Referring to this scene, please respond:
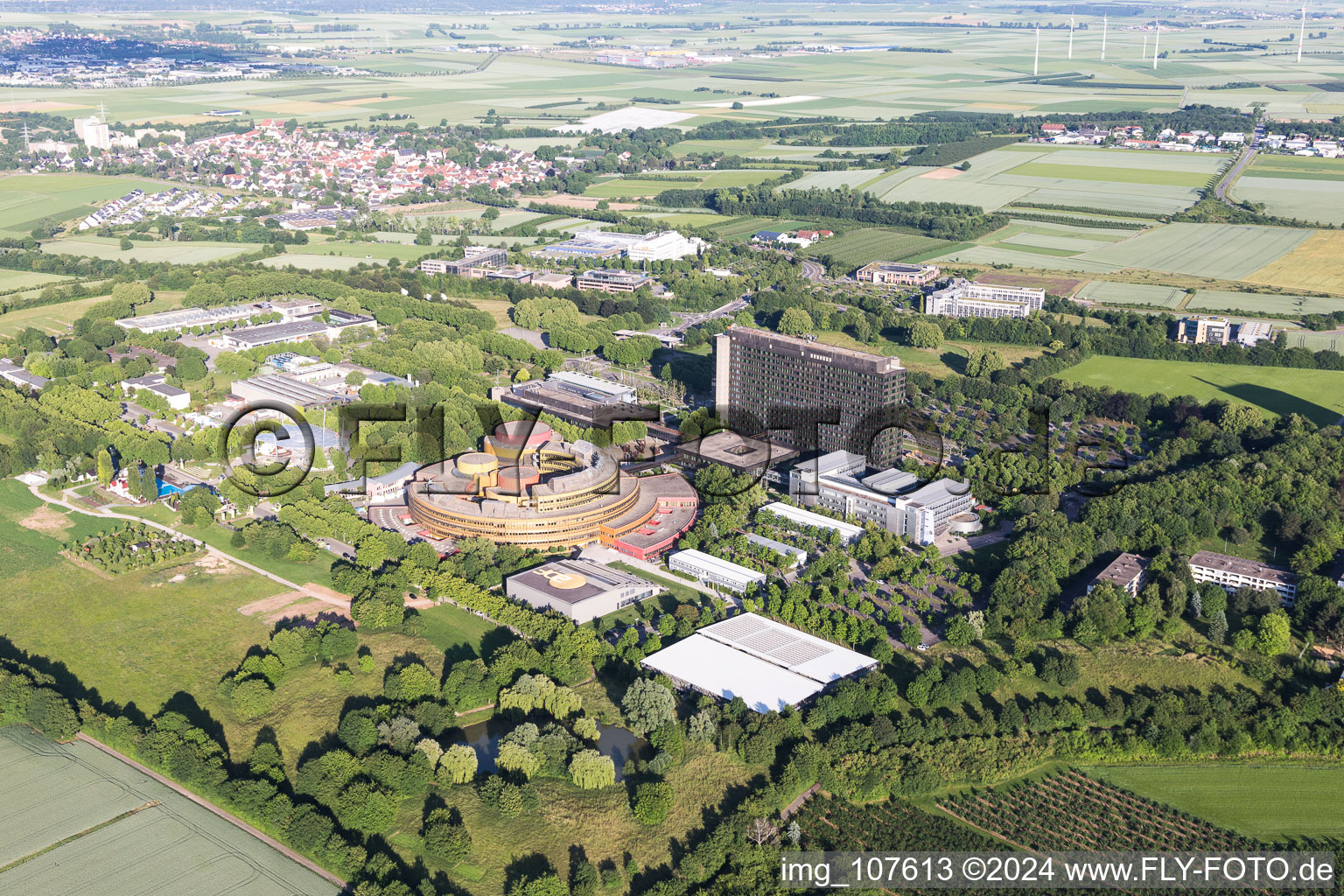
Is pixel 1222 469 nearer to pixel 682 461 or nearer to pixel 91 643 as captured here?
pixel 682 461

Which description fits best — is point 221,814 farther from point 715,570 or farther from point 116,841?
point 715,570

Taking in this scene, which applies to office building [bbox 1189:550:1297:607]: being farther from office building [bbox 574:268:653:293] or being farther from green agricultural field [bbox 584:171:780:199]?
green agricultural field [bbox 584:171:780:199]

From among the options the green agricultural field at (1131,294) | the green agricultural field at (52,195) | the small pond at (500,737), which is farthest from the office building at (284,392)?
the green agricultural field at (52,195)

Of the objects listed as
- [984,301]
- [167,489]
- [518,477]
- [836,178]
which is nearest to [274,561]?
[167,489]

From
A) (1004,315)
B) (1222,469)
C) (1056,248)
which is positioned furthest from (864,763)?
(1056,248)

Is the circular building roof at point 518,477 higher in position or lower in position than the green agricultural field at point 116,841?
higher

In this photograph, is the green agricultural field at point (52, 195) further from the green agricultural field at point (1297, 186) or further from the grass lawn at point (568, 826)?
the green agricultural field at point (1297, 186)
